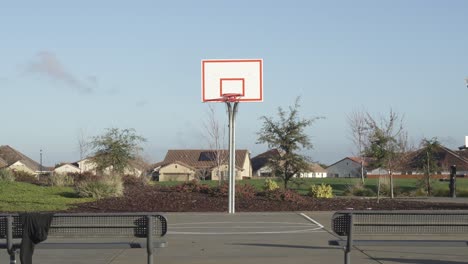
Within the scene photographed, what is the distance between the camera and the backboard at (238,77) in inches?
857

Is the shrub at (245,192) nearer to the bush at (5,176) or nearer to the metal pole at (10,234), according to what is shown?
the bush at (5,176)

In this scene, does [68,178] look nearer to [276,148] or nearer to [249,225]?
[276,148]

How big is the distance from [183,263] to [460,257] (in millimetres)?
4097

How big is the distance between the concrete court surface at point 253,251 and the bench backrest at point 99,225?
1.48 m

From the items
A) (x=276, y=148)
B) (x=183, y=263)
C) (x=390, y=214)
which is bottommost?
(x=183, y=263)

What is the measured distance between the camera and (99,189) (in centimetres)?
2630

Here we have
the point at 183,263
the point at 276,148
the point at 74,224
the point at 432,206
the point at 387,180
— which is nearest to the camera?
the point at 74,224

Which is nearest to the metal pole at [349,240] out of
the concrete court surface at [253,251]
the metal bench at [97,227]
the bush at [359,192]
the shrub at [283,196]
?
the concrete court surface at [253,251]

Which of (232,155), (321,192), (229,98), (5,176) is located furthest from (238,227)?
(5,176)

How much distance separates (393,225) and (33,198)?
17.4 meters

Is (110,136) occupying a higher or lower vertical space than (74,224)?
higher

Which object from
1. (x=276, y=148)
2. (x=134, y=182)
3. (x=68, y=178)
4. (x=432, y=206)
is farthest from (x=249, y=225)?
(x=134, y=182)

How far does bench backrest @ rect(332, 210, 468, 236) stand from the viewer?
9.69 meters

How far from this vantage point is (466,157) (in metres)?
75.8
